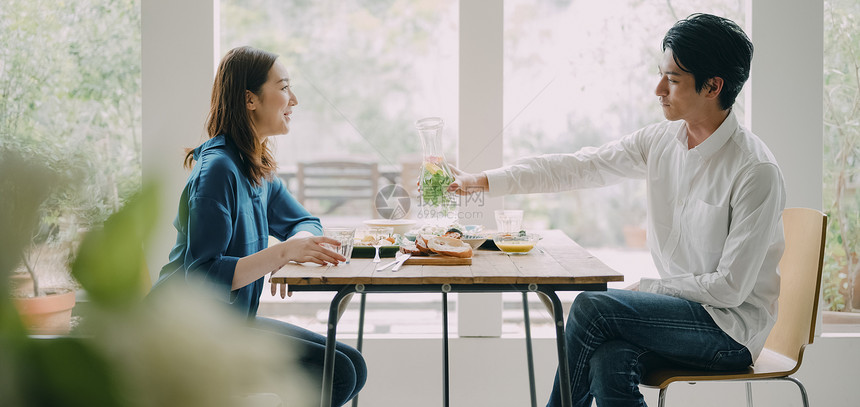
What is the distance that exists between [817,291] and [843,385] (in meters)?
1.26

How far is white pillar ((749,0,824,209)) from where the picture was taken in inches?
104

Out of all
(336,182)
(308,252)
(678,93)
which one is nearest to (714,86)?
(678,93)

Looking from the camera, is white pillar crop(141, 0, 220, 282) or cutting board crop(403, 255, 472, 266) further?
white pillar crop(141, 0, 220, 282)

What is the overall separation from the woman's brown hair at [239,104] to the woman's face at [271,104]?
22mm

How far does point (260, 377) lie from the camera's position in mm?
311

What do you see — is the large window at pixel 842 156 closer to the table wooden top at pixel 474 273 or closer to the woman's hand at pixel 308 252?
the table wooden top at pixel 474 273

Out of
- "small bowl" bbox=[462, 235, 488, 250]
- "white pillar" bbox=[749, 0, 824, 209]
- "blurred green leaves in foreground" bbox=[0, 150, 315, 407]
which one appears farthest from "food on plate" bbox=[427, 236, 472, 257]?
"white pillar" bbox=[749, 0, 824, 209]

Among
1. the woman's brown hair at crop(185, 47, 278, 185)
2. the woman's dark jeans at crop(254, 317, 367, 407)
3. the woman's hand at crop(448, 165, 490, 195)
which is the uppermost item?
the woman's brown hair at crop(185, 47, 278, 185)

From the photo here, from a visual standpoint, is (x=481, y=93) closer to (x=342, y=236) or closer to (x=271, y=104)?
(x=271, y=104)

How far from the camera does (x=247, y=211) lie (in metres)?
1.81

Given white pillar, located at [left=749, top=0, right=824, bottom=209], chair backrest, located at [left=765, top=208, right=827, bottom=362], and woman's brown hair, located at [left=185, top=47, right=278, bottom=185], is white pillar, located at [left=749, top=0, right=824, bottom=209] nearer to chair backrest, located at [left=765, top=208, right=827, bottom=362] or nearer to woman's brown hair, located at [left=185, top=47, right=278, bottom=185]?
chair backrest, located at [left=765, top=208, right=827, bottom=362]

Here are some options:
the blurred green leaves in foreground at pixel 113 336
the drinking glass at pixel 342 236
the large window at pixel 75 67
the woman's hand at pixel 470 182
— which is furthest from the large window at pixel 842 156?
Result: the blurred green leaves in foreground at pixel 113 336

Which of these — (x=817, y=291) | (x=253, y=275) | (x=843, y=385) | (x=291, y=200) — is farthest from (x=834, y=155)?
(x=253, y=275)

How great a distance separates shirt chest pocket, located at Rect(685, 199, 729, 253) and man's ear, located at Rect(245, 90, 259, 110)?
4.04 ft
